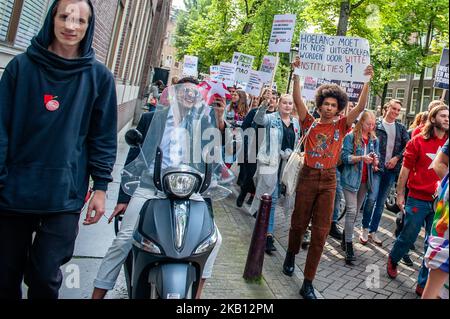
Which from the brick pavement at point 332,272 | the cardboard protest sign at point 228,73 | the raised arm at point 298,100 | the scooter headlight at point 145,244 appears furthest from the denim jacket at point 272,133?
the cardboard protest sign at point 228,73

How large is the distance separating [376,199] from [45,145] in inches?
207

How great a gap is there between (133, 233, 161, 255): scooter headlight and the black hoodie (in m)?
0.45

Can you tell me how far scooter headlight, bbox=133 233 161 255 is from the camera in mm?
2351

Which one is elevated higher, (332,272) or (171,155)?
(171,155)

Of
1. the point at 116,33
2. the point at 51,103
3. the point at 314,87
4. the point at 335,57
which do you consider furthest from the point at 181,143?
the point at 116,33

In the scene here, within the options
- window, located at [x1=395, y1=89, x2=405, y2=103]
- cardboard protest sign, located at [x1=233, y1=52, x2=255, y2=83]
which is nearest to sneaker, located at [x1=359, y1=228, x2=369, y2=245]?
cardboard protest sign, located at [x1=233, y1=52, x2=255, y2=83]

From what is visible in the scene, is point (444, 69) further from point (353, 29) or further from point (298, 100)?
point (353, 29)

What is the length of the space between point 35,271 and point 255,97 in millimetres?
8202

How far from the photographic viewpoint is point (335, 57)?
5.43 metres

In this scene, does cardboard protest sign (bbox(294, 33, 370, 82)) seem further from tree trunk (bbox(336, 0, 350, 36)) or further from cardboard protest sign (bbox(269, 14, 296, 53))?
tree trunk (bbox(336, 0, 350, 36))
